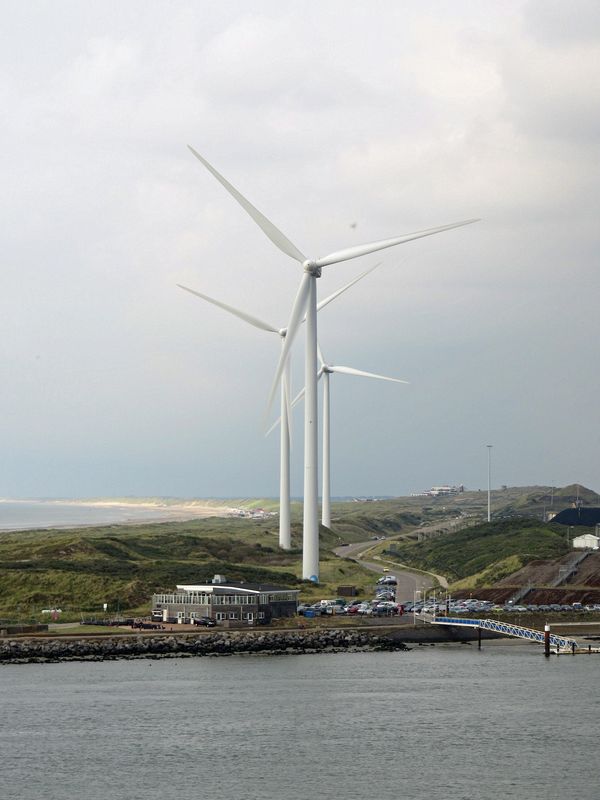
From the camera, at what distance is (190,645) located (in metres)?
106

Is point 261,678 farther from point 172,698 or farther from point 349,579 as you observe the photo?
point 349,579

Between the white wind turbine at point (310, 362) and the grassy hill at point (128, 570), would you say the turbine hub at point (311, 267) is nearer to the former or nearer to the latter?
the white wind turbine at point (310, 362)

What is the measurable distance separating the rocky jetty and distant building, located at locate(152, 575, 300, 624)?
5.02m

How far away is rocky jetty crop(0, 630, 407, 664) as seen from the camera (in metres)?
101

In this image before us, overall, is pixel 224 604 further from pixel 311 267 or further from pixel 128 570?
pixel 311 267

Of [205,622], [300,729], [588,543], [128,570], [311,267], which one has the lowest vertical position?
[300,729]

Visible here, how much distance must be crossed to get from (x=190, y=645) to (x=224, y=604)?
11015 mm

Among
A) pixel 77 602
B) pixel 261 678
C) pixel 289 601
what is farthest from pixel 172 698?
pixel 77 602

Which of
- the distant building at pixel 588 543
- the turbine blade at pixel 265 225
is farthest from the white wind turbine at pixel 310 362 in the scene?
the distant building at pixel 588 543

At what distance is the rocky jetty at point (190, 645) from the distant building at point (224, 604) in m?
5.02

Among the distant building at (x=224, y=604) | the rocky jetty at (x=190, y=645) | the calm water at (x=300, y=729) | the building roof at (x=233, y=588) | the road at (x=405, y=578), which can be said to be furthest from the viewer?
the road at (x=405, y=578)

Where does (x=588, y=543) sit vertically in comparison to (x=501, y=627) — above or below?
above

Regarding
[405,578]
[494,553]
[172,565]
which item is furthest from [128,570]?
[494,553]

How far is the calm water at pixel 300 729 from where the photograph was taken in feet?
198
